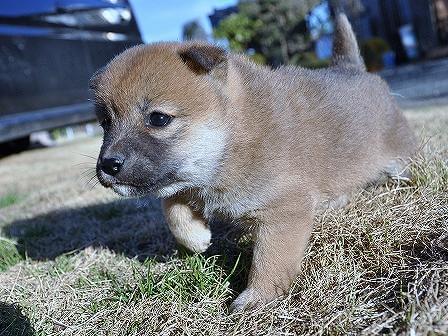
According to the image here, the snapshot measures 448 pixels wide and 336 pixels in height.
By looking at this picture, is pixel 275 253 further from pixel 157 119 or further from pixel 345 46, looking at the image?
pixel 345 46

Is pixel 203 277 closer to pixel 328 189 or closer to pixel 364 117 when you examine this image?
pixel 328 189

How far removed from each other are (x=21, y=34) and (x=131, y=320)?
5.92 m

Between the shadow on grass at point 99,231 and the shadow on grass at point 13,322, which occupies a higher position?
the shadow on grass at point 13,322

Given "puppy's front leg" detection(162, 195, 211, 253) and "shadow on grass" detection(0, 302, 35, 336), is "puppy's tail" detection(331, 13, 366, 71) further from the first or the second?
"shadow on grass" detection(0, 302, 35, 336)

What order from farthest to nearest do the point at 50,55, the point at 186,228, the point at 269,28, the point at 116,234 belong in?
the point at 269,28 < the point at 50,55 < the point at 116,234 < the point at 186,228

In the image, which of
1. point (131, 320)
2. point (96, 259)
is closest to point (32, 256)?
point (96, 259)

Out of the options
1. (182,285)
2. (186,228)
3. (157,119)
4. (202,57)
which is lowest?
(182,285)

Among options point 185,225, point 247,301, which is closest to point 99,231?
point 185,225

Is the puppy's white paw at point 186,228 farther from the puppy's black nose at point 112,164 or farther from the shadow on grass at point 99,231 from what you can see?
the puppy's black nose at point 112,164

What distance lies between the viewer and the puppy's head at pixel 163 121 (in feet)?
7.08

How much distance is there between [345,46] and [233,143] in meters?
1.78

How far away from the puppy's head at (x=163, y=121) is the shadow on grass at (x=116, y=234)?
0.52 m

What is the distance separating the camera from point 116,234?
3359mm

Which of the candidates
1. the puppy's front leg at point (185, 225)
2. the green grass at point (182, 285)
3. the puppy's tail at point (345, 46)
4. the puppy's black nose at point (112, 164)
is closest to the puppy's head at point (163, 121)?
the puppy's black nose at point (112, 164)
